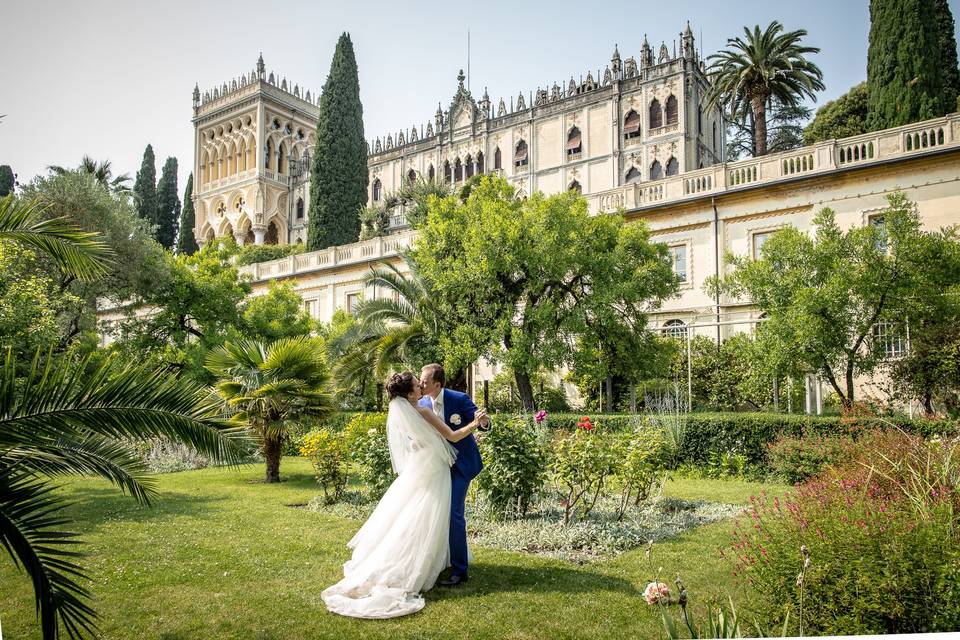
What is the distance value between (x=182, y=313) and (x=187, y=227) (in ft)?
103

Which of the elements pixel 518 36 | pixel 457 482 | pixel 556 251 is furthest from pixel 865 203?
pixel 457 482

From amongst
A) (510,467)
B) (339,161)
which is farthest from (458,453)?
(339,161)

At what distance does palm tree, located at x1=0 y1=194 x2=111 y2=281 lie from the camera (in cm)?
396

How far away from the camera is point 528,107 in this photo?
140ft

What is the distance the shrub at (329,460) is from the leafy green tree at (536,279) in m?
5.79

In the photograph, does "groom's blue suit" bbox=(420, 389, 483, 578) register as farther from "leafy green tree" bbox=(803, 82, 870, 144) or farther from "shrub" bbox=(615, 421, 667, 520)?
"leafy green tree" bbox=(803, 82, 870, 144)

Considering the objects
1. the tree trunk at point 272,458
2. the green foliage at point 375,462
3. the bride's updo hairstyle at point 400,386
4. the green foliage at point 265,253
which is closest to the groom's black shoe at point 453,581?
the bride's updo hairstyle at point 400,386

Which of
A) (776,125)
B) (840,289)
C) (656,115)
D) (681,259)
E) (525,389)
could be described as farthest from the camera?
(656,115)

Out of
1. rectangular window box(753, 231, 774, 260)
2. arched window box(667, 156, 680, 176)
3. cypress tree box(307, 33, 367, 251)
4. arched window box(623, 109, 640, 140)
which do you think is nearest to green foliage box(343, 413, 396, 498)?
rectangular window box(753, 231, 774, 260)

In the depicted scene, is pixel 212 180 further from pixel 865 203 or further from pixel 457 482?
pixel 457 482

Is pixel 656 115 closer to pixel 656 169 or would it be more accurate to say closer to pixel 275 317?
pixel 656 169

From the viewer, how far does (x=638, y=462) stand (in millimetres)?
7133

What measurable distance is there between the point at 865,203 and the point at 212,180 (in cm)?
5572

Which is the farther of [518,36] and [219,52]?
[518,36]
